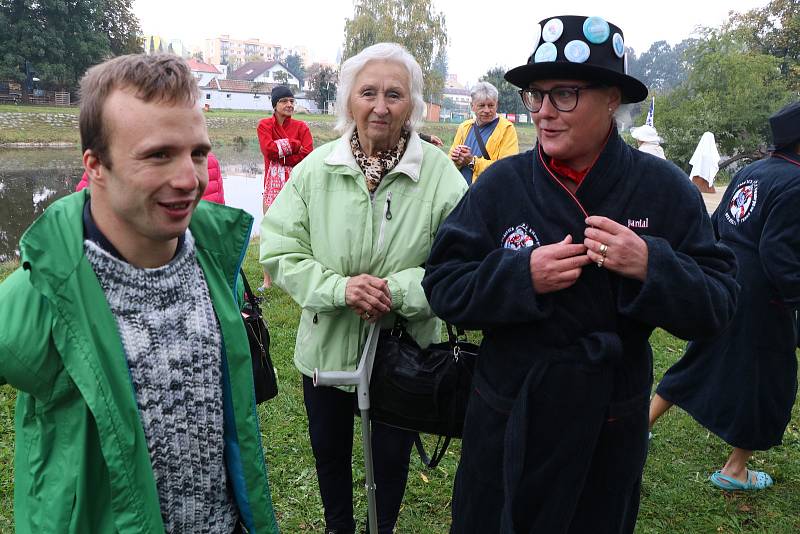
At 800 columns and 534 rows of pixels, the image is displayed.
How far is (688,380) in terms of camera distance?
3723mm

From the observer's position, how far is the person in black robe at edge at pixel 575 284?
1757mm

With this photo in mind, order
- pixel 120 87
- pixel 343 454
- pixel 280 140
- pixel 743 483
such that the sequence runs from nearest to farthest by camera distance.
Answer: pixel 120 87 < pixel 343 454 < pixel 743 483 < pixel 280 140

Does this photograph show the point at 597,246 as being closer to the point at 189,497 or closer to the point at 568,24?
the point at 568,24

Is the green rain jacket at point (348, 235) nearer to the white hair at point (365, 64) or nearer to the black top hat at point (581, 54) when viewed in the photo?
the white hair at point (365, 64)

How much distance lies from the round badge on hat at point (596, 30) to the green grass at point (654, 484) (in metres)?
2.41

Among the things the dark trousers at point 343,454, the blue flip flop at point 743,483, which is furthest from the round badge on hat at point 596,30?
the blue flip flop at point 743,483

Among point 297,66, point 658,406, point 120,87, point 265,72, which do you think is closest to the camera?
point 120,87

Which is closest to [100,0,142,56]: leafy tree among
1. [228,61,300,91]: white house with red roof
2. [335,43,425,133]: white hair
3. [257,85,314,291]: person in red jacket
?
[228,61,300,91]: white house with red roof

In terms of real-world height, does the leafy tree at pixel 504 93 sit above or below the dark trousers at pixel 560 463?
above

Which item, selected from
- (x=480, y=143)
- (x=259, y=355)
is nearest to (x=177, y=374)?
(x=259, y=355)

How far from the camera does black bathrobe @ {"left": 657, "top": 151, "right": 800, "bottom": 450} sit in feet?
10.5

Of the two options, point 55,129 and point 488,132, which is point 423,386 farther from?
point 55,129

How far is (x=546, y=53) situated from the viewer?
1.85 meters

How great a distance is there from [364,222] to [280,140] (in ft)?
15.2
